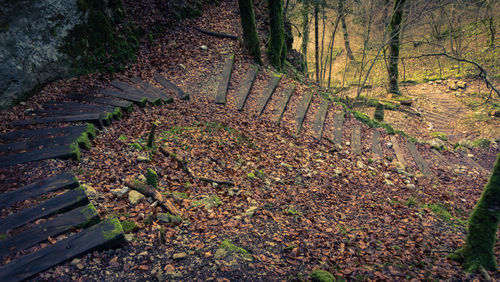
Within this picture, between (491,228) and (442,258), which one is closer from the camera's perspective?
(491,228)

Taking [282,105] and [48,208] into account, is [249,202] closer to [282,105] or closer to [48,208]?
[48,208]

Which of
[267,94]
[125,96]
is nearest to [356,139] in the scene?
[267,94]

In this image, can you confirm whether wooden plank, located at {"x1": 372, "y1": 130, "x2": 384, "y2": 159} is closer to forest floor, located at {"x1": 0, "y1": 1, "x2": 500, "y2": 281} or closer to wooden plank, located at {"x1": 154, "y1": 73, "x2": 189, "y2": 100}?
forest floor, located at {"x1": 0, "y1": 1, "x2": 500, "y2": 281}

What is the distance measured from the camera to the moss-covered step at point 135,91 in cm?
670

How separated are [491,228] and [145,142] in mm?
5654

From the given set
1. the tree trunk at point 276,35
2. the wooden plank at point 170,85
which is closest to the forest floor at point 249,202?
the wooden plank at point 170,85

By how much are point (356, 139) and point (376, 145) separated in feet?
2.64

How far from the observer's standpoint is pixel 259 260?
333 cm

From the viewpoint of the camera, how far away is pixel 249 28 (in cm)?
1013

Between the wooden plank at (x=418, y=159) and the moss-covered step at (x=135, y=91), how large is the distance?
8100 millimetres

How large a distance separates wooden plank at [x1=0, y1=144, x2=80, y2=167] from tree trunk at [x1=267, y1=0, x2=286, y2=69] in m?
8.69

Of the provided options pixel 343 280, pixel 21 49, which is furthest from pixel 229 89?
pixel 343 280

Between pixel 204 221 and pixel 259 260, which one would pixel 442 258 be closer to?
pixel 259 260

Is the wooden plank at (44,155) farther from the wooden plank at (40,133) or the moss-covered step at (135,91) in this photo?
the moss-covered step at (135,91)
